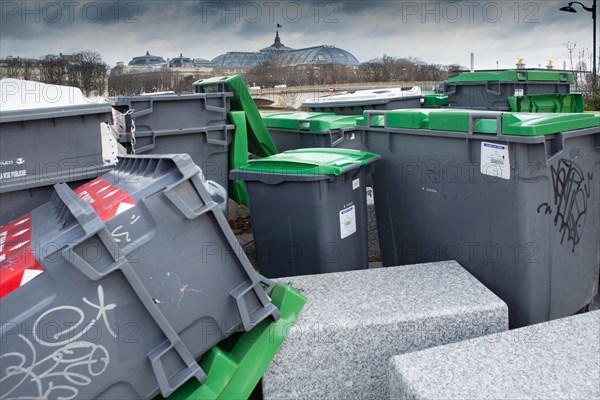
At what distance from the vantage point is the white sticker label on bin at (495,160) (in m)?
3.08

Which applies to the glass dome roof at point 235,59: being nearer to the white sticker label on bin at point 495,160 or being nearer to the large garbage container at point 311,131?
the large garbage container at point 311,131

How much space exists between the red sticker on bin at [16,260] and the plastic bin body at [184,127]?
301cm

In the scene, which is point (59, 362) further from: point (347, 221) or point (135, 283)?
point (347, 221)

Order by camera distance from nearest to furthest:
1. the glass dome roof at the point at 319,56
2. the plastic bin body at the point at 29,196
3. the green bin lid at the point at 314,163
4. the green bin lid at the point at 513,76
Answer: the plastic bin body at the point at 29,196 → the green bin lid at the point at 314,163 → the green bin lid at the point at 513,76 → the glass dome roof at the point at 319,56

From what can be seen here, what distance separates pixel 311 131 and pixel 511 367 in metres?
4.49

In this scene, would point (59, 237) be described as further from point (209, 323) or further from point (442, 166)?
point (442, 166)

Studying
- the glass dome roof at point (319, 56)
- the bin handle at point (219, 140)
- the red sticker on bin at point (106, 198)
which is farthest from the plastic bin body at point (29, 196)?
the glass dome roof at point (319, 56)

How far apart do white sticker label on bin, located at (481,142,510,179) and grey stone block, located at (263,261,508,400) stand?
757 mm

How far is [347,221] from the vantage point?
3.79 m

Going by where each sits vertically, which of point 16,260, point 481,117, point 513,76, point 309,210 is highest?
point 513,76

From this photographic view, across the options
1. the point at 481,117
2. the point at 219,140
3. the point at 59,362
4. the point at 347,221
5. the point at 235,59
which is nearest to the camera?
the point at 59,362

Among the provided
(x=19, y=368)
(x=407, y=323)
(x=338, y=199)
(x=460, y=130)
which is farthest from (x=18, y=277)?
(x=460, y=130)

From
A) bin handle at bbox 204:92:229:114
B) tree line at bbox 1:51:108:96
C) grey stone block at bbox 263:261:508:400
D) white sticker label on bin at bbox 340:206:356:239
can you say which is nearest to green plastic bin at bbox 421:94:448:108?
bin handle at bbox 204:92:229:114

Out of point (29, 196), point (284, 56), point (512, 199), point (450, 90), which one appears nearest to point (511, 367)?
point (512, 199)
